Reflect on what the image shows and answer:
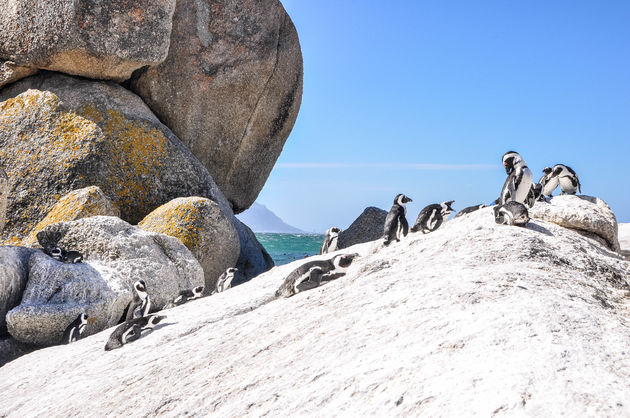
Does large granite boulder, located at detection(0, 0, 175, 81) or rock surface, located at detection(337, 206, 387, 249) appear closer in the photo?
large granite boulder, located at detection(0, 0, 175, 81)

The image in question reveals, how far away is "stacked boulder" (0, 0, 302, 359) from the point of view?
29.5ft

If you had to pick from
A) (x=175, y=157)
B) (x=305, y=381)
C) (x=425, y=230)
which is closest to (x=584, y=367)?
(x=305, y=381)

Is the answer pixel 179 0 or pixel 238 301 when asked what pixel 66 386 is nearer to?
pixel 238 301

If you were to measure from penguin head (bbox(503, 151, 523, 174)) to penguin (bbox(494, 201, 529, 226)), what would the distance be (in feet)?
12.4

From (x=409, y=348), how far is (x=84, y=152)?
12.4m

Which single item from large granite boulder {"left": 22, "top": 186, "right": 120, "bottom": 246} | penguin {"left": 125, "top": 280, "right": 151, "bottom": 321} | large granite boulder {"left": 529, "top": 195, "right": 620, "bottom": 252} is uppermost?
large granite boulder {"left": 529, "top": 195, "right": 620, "bottom": 252}

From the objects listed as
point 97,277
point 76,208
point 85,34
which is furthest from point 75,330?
point 85,34

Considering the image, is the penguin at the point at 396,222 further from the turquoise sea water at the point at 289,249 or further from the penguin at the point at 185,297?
the turquoise sea water at the point at 289,249

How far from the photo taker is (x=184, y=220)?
12.6m

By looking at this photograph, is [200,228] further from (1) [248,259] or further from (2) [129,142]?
(1) [248,259]

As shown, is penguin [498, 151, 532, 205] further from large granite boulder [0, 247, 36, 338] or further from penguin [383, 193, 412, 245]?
large granite boulder [0, 247, 36, 338]

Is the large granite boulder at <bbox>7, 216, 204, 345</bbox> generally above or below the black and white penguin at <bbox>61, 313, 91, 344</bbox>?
above

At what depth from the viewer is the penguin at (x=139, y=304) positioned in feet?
26.9

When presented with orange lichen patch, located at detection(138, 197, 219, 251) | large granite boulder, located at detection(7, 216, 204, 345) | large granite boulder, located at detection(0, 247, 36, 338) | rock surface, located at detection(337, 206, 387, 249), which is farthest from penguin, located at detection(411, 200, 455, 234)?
rock surface, located at detection(337, 206, 387, 249)
